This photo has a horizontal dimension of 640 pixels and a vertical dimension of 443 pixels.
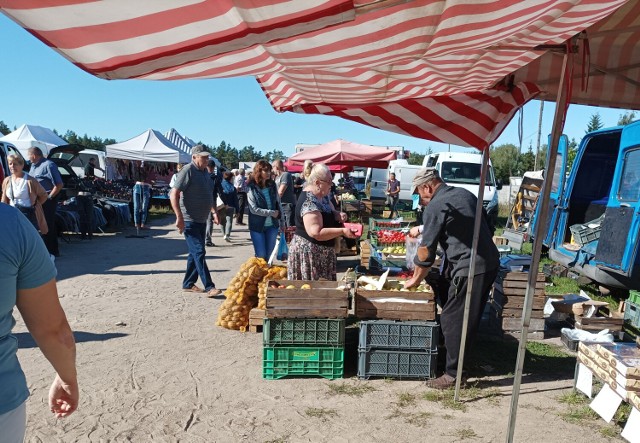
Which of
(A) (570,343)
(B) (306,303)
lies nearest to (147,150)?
(B) (306,303)

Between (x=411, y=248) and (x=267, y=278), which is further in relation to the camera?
(x=267, y=278)

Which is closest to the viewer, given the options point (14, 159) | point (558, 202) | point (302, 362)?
point (302, 362)

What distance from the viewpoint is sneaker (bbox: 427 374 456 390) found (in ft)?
14.3

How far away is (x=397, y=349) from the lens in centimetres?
450

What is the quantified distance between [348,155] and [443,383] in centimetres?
976

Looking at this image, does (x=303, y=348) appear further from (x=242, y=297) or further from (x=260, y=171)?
(x=260, y=171)

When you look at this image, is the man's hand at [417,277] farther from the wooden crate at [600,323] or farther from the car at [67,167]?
the car at [67,167]

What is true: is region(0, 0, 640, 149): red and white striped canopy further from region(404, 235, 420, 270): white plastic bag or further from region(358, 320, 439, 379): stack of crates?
region(358, 320, 439, 379): stack of crates

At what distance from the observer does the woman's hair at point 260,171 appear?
7250 mm

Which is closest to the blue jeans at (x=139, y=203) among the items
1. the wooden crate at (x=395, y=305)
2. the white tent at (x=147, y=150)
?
the white tent at (x=147, y=150)

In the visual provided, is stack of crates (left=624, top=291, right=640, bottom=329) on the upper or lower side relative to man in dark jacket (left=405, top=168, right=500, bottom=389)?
lower

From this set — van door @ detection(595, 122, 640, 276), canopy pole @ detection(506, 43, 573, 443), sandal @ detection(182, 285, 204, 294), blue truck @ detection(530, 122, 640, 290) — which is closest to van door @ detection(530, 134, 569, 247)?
blue truck @ detection(530, 122, 640, 290)

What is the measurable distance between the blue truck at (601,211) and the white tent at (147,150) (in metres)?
15.0

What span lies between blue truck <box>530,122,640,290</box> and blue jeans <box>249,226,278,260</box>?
14.0 ft
